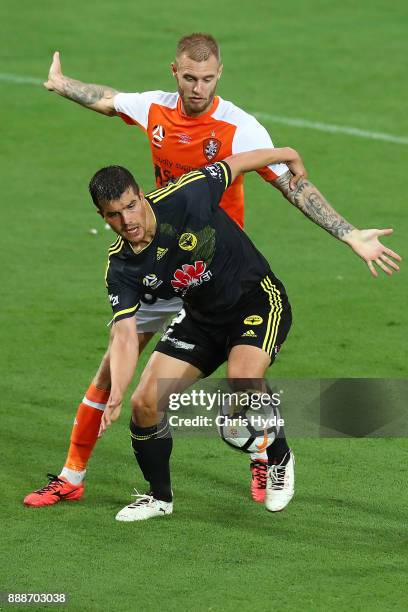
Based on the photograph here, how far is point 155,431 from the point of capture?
27.2ft

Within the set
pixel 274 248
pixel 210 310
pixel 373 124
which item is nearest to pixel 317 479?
pixel 210 310

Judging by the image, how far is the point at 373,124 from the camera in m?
17.4

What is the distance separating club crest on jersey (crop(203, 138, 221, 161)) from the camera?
28.9 feet

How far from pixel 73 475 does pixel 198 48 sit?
2.74m

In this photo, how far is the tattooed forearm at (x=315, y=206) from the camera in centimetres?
842

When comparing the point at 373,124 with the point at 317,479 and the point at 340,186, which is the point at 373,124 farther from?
the point at 317,479

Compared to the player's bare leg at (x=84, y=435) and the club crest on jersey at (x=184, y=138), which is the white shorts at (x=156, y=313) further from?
the club crest on jersey at (x=184, y=138)

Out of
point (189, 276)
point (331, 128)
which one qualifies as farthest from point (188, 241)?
point (331, 128)

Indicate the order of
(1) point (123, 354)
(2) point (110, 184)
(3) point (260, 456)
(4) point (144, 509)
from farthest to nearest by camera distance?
(3) point (260, 456) → (4) point (144, 509) → (1) point (123, 354) → (2) point (110, 184)

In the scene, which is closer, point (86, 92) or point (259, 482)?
point (259, 482)

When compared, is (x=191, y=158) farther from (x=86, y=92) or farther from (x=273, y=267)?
(x=273, y=267)

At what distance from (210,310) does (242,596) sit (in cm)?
185

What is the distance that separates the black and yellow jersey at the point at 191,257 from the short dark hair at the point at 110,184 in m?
0.33

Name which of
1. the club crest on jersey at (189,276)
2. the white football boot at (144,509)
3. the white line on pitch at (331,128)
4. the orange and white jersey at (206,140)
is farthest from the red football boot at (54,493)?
the white line on pitch at (331,128)
